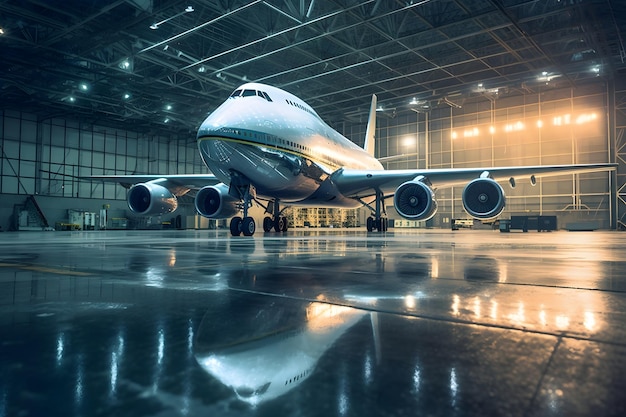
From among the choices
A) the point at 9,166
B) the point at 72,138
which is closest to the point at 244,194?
the point at 9,166

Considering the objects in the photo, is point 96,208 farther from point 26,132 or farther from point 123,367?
point 123,367

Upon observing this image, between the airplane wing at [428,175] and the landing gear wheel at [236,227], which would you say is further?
the airplane wing at [428,175]

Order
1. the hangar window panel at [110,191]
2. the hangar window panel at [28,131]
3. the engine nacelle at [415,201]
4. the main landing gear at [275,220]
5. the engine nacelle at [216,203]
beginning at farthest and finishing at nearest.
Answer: the hangar window panel at [110,191] → the hangar window panel at [28,131] → the main landing gear at [275,220] → the engine nacelle at [216,203] → the engine nacelle at [415,201]

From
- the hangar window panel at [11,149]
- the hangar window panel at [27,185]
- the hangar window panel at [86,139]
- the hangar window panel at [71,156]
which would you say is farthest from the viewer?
the hangar window panel at [86,139]

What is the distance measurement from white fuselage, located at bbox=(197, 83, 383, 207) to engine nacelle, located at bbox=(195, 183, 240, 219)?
4.64ft

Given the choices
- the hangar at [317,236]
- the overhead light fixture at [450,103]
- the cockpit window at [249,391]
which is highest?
the overhead light fixture at [450,103]

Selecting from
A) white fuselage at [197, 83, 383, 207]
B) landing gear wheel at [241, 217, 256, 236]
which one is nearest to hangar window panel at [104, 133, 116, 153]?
white fuselage at [197, 83, 383, 207]

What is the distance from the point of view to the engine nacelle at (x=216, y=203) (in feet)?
46.4

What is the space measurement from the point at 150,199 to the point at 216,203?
2241 mm

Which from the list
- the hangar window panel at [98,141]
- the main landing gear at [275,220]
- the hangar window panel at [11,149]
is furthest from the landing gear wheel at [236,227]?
the hangar window panel at [98,141]

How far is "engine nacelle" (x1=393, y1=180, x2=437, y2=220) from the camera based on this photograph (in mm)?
12812

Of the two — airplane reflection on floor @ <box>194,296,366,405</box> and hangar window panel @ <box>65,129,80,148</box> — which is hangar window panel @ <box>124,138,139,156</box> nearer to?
hangar window panel @ <box>65,129,80,148</box>

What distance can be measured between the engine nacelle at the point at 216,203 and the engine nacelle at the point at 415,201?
5697 millimetres

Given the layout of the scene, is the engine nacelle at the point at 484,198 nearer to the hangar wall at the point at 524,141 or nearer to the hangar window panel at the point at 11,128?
the hangar wall at the point at 524,141
